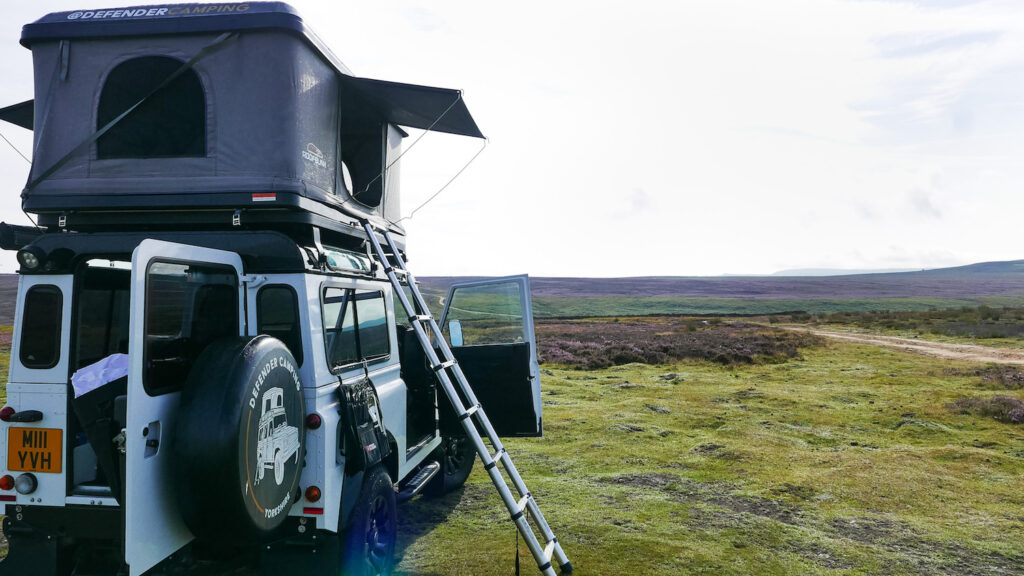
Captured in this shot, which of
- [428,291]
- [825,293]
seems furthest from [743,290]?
[428,291]

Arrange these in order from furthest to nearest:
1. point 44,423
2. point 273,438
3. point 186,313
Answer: point 186,313 < point 44,423 < point 273,438

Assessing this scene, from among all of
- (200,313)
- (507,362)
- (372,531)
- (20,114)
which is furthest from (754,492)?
(20,114)

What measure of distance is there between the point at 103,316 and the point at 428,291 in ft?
12.2

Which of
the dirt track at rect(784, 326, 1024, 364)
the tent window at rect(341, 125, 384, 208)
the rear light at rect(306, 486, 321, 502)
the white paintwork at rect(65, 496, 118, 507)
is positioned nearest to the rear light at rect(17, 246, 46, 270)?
the white paintwork at rect(65, 496, 118, 507)

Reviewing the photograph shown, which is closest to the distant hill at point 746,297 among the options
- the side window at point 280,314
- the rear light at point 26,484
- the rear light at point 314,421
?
the side window at point 280,314

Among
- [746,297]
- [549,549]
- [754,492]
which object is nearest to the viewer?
[549,549]

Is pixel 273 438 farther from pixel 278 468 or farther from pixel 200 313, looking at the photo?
pixel 200 313

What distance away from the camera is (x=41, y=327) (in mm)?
3965

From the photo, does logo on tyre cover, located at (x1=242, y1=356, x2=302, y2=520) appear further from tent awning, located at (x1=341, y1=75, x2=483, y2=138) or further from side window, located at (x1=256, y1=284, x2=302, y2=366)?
tent awning, located at (x1=341, y1=75, x2=483, y2=138)

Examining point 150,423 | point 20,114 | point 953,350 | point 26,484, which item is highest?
point 20,114

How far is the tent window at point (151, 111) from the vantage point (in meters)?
4.86

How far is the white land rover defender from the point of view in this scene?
329 cm

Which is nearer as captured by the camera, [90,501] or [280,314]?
[90,501]

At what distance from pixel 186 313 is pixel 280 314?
2.73 feet
